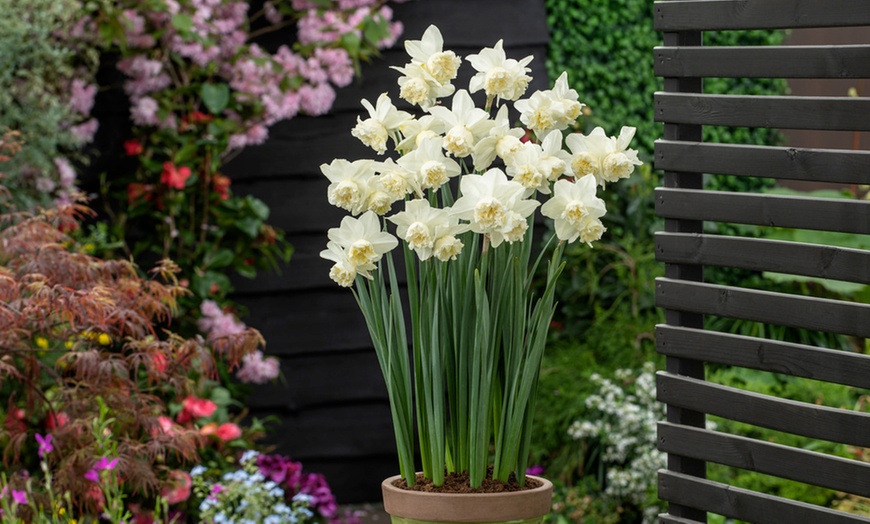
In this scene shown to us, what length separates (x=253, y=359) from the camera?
12.3ft

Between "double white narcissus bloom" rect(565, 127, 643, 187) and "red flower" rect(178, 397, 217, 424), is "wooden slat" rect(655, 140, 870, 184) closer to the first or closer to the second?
"double white narcissus bloom" rect(565, 127, 643, 187)

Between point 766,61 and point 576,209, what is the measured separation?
2.65 ft

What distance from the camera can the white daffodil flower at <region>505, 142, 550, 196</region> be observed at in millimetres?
1552

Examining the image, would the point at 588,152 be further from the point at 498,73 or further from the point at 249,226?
the point at 249,226

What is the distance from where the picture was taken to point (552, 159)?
5.19 feet

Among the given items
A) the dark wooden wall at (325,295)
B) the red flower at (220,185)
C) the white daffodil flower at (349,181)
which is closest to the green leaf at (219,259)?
the red flower at (220,185)

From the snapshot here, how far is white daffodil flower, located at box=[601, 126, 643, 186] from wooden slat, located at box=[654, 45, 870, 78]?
0.61 meters

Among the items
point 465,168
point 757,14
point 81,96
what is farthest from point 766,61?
point 81,96

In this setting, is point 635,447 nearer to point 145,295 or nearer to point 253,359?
point 253,359

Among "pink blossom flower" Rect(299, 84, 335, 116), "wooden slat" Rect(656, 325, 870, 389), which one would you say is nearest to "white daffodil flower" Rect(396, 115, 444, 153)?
"wooden slat" Rect(656, 325, 870, 389)

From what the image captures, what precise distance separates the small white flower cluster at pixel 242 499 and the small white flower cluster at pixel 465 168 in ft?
5.34

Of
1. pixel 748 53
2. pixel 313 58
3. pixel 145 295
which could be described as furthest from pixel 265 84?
pixel 748 53

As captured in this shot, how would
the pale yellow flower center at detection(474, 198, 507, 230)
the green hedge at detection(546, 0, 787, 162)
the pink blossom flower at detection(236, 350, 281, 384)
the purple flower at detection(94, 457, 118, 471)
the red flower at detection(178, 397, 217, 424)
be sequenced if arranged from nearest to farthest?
the pale yellow flower center at detection(474, 198, 507, 230), the purple flower at detection(94, 457, 118, 471), the red flower at detection(178, 397, 217, 424), the pink blossom flower at detection(236, 350, 281, 384), the green hedge at detection(546, 0, 787, 162)

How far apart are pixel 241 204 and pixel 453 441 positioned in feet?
7.18
